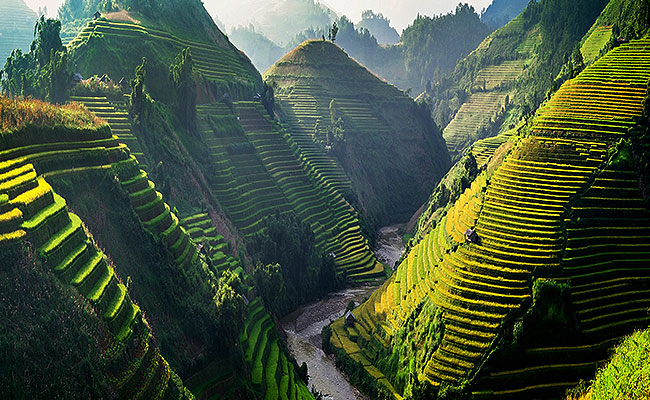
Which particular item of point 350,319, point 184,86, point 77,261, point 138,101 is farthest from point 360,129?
point 77,261

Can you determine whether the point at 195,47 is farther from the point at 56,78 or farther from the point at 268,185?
the point at 56,78

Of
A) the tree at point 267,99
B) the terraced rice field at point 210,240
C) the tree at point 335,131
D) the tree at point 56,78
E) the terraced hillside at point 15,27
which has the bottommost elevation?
the terraced rice field at point 210,240

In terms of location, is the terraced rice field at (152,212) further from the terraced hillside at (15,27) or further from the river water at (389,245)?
the terraced hillside at (15,27)

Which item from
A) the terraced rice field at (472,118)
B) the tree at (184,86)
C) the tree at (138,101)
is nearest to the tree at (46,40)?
→ the tree at (138,101)

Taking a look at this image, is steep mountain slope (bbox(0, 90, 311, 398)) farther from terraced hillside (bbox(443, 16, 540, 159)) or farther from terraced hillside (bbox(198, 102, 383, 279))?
terraced hillside (bbox(443, 16, 540, 159))

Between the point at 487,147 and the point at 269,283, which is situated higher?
the point at 487,147
